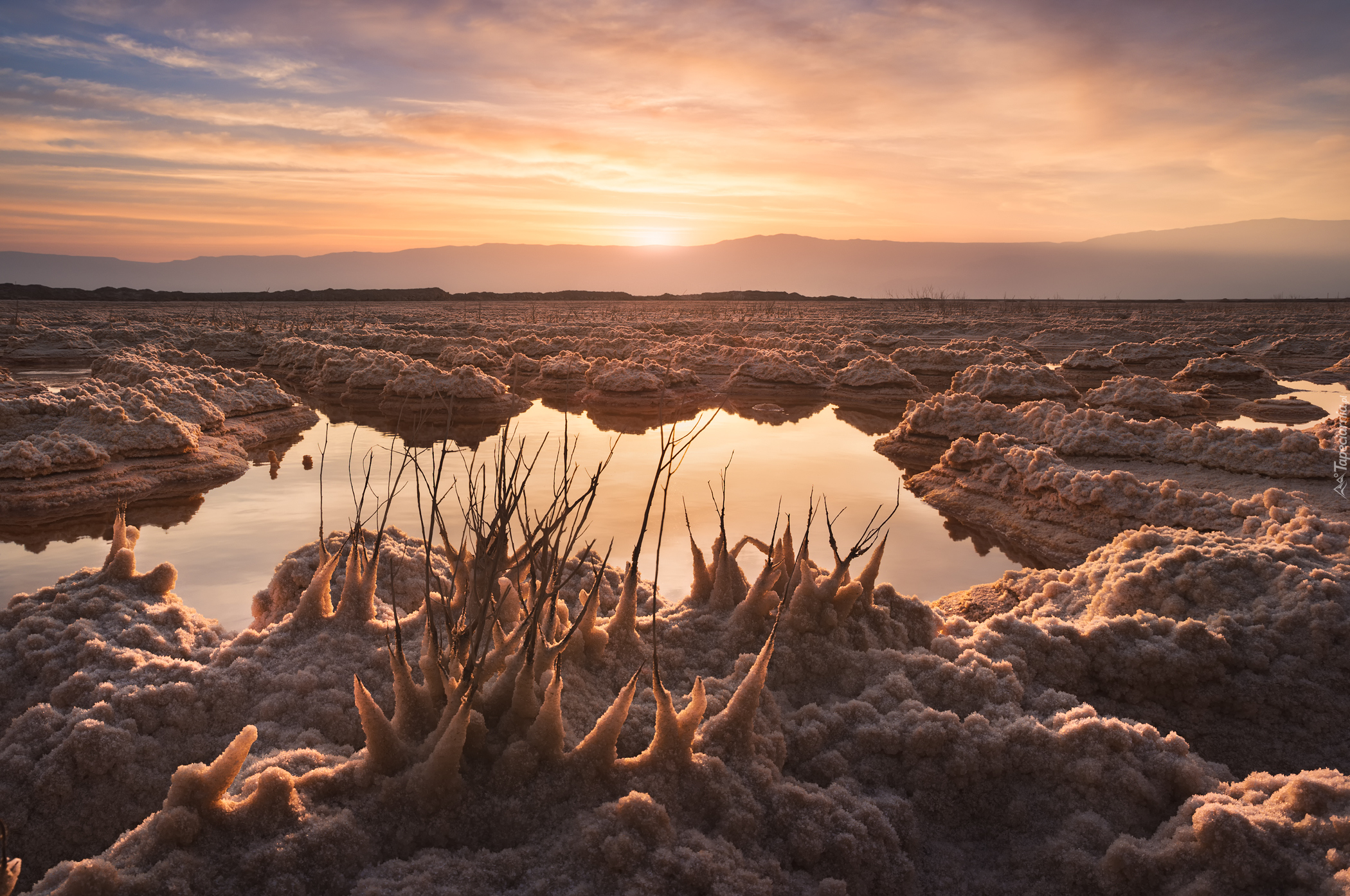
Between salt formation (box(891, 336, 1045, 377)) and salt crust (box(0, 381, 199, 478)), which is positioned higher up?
salt formation (box(891, 336, 1045, 377))

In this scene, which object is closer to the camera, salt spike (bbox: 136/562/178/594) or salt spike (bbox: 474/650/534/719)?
salt spike (bbox: 474/650/534/719)

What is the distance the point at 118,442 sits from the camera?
846 centimetres

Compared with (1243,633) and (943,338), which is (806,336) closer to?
(943,338)

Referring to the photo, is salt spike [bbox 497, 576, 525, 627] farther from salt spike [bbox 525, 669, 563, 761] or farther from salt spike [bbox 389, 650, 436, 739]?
salt spike [bbox 525, 669, 563, 761]

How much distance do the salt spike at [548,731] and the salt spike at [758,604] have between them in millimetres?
1344

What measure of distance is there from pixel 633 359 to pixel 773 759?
47.9 ft

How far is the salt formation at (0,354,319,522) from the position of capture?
7.41 metres

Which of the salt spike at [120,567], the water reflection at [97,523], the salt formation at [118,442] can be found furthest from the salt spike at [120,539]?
the salt formation at [118,442]

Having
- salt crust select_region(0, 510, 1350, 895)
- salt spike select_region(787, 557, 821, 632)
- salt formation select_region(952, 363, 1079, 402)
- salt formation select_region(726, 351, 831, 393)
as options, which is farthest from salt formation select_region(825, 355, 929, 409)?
salt spike select_region(787, 557, 821, 632)

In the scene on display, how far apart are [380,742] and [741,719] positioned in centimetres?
118

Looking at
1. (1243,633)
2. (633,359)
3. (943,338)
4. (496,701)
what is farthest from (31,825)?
(943,338)

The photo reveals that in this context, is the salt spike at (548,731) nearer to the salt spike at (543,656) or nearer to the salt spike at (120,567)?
the salt spike at (543,656)

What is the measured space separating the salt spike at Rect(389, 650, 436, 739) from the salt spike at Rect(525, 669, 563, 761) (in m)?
0.36

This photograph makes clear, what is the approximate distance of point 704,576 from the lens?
381 centimetres
